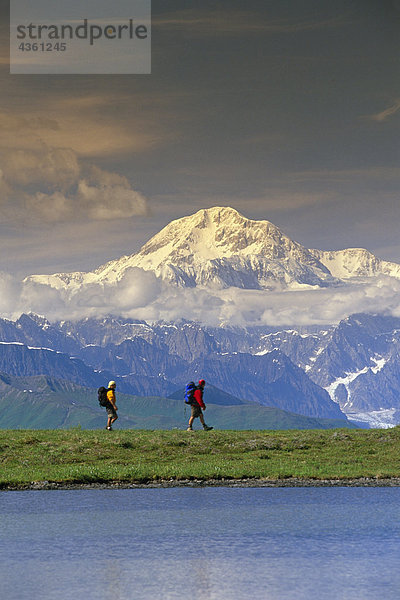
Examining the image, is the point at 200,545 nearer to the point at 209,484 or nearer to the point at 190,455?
the point at 209,484

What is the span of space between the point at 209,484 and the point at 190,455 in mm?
8172

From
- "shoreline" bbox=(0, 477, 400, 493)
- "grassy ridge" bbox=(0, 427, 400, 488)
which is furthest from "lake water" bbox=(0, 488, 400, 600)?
"grassy ridge" bbox=(0, 427, 400, 488)

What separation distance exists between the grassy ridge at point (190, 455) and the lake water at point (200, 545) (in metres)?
4.65

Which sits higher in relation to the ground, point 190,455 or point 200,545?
point 200,545

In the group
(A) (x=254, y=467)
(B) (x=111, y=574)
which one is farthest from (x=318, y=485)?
(B) (x=111, y=574)

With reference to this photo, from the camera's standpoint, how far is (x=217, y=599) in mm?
23094

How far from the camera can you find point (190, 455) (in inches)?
2100

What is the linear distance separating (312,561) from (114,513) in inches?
461

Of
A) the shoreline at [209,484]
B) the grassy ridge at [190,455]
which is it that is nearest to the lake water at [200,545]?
the shoreline at [209,484]

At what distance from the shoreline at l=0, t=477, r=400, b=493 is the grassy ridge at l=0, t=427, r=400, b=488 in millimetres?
459

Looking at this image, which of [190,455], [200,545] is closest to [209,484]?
[190,455]

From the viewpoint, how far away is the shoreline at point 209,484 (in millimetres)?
44406

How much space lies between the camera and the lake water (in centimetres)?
2403

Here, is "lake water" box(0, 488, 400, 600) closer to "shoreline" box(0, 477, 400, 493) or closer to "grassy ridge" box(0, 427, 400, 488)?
"shoreline" box(0, 477, 400, 493)
